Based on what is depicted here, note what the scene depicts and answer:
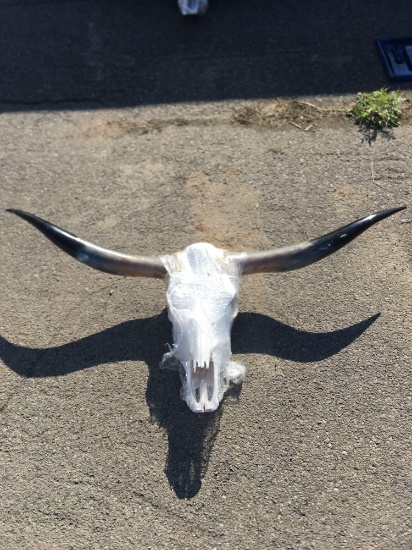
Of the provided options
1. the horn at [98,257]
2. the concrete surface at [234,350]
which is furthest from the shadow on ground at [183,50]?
the horn at [98,257]

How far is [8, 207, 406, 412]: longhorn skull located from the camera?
154 inches

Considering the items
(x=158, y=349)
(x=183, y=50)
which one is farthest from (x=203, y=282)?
(x=183, y=50)

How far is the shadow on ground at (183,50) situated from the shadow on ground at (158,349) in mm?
2939

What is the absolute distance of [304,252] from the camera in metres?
4.21

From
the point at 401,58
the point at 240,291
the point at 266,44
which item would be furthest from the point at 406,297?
the point at 266,44

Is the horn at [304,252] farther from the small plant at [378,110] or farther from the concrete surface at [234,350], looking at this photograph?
the small plant at [378,110]

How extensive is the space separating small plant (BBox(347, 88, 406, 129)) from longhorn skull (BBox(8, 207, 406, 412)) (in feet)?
5.84

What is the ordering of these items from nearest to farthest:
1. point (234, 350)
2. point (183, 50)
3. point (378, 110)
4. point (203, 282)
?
point (203, 282), point (234, 350), point (378, 110), point (183, 50)

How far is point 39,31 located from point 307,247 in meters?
4.92

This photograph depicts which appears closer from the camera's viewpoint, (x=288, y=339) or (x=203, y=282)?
(x=203, y=282)

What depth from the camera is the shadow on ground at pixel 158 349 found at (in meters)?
4.25

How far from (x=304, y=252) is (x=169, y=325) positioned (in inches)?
54.0

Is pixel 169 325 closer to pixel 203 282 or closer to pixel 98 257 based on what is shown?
pixel 203 282

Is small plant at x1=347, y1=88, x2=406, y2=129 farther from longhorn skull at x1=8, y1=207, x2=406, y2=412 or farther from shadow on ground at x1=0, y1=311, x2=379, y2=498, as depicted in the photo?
shadow on ground at x1=0, y1=311, x2=379, y2=498
